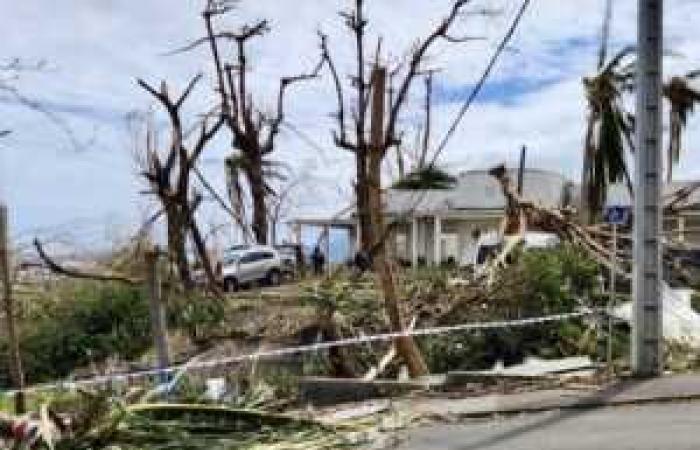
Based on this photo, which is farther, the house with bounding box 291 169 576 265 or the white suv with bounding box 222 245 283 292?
the house with bounding box 291 169 576 265

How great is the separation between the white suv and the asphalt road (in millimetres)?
37407

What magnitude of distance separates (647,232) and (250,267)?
36.8m

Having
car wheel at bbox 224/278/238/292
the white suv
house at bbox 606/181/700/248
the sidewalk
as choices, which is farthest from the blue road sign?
the white suv

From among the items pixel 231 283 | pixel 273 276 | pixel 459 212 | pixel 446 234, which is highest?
pixel 459 212

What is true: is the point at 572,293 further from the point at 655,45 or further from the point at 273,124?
the point at 273,124

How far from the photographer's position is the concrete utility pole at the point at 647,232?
57.9ft

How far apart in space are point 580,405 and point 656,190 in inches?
125

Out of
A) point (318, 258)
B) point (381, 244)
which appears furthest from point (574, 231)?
point (318, 258)

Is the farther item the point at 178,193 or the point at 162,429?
the point at 178,193

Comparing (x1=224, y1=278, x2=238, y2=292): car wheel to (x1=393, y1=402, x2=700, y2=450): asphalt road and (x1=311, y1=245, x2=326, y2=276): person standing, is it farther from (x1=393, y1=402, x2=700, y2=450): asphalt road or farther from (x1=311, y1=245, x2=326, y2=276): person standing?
(x1=393, y1=402, x2=700, y2=450): asphalt road

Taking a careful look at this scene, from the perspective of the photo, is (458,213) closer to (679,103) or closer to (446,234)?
(446,234)

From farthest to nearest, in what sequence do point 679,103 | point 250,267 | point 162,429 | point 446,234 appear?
point 446,234 < point 250,267 < point 679,103 < point 162,429

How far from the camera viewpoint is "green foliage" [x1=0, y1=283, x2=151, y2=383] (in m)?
29.9

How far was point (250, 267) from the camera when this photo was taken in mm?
53844
